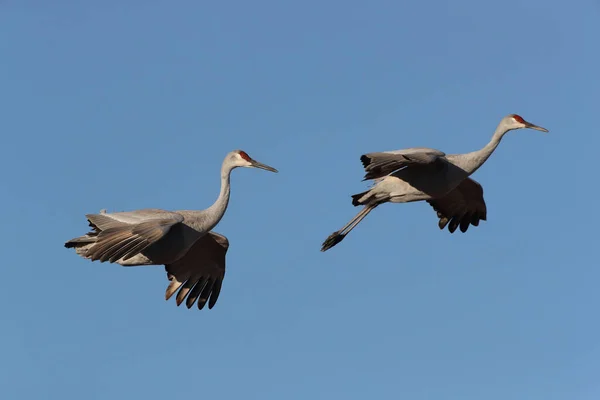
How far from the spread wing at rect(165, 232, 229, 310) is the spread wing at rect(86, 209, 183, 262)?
195 centimetres

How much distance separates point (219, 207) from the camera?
24.4 meters

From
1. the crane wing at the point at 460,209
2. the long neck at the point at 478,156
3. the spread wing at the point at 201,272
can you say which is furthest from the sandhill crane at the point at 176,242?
the crane wing at the point at 460,209

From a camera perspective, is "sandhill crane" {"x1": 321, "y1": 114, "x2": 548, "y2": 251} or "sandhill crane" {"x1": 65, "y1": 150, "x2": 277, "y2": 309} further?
"sandhill crane" {"x1": 321, "y1": 114, "x2": 548, "y2": 251}

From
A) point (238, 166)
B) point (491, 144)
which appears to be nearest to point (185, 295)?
point (238, 166)

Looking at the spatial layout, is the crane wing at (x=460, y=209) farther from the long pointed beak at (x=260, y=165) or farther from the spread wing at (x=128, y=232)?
the spread wing at (x=128, y=232)

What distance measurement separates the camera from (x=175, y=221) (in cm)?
2334

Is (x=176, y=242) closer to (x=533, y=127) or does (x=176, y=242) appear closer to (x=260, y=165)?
(x=260, y=165)

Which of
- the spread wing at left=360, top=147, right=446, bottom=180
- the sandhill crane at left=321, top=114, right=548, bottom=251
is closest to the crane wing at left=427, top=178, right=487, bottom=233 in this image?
the sandhill crane at left=321, top=114, right=548, bottom=251

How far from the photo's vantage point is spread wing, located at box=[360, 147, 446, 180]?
23.8 meters

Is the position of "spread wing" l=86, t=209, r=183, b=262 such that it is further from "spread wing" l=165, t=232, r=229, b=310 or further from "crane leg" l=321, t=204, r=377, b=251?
"crane leg" l=321, t=204, r=377, b=251

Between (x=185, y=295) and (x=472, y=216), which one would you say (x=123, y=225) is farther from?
(x=472, y=216)

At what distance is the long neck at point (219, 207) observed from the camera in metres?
24.2

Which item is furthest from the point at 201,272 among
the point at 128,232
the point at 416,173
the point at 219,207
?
the point at 416,173

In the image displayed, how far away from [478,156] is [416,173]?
4.12ft
